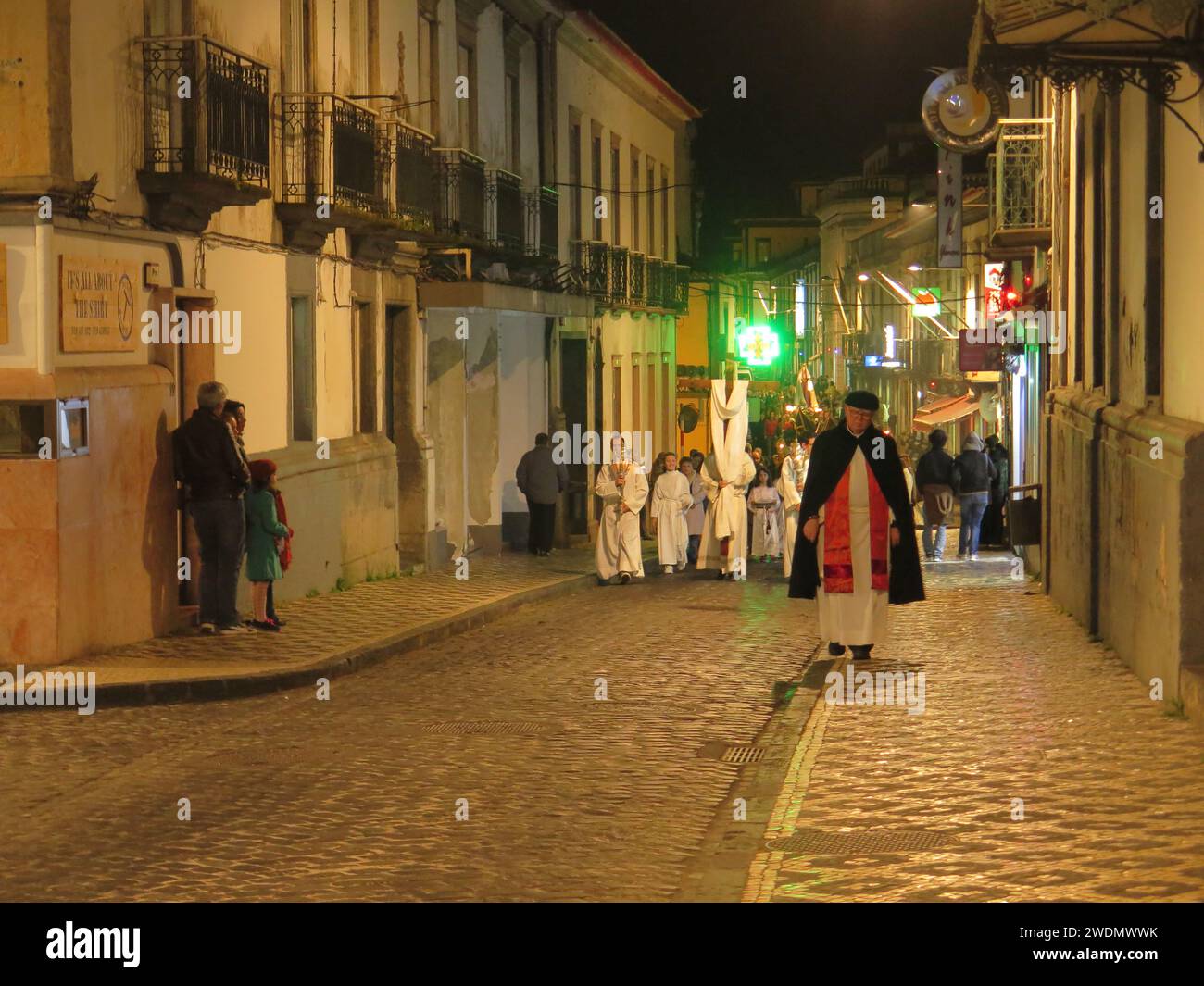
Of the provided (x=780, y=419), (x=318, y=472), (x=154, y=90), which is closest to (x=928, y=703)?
(x=154, y=90)

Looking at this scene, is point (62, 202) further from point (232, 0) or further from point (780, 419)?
point (780, 419)

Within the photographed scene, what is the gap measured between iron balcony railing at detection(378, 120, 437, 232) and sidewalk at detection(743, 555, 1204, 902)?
9.15 meters

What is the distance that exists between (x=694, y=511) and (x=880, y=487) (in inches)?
553

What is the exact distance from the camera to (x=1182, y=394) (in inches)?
483

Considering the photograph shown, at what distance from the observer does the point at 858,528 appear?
45.7 feet

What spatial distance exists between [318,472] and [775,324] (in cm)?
7048

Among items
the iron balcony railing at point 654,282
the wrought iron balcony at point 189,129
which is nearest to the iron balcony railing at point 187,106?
the wrought iron balcony at point 189,129

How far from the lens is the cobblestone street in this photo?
7.53m

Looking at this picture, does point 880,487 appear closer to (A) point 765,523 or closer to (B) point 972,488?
(A) point 765,523

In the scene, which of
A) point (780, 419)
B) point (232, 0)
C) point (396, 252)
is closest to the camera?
point (232, 0)

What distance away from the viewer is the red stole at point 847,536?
549 inches

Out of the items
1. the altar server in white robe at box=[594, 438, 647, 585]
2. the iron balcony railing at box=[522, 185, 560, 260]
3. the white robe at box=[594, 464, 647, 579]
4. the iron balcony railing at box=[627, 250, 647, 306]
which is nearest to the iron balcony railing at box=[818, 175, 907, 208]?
the iron balcony railing at box=[627, 250, 647, 306]

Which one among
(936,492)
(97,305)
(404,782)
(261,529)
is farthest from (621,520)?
(404,782)

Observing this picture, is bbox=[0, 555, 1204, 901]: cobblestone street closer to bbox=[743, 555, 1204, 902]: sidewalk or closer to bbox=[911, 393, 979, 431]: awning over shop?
bbox=[743, 555, 1204, 902]: sidewalk
